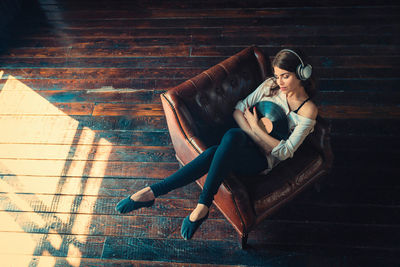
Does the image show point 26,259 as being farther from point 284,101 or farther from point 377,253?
point 377,253

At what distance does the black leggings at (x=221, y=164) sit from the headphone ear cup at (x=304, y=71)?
1.62 feet

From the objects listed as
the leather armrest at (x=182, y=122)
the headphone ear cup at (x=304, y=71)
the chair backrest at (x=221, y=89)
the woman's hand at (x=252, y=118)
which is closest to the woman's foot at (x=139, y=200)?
the leather armrest at (x=182, y=122)

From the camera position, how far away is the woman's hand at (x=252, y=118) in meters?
1.85

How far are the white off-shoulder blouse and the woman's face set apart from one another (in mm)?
111

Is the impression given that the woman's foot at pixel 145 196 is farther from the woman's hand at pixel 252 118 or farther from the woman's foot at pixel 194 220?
the woman's hand at pixel 252 118

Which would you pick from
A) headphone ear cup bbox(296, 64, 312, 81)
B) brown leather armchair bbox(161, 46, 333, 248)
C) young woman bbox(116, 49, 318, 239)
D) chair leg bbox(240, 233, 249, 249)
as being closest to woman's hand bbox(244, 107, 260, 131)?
young woman bbox(116, 49, 318, 239)

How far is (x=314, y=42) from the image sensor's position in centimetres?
318

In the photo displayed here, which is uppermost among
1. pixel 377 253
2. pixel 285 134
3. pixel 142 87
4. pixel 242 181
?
pixel 285 134

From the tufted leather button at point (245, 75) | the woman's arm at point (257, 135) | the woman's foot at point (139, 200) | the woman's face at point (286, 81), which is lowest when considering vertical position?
the woman's foot at point (139, 200)

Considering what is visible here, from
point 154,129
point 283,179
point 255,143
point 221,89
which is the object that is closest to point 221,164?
point 255,143

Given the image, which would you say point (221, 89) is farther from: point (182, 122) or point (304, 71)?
point (304, 71)

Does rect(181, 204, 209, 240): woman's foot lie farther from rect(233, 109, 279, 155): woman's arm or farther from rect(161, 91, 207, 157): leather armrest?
rect(233, 109, 279, 155): woman's arm

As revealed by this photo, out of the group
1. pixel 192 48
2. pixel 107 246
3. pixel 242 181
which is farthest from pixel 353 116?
pixel 107 246

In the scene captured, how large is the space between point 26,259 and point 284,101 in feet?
6.89
